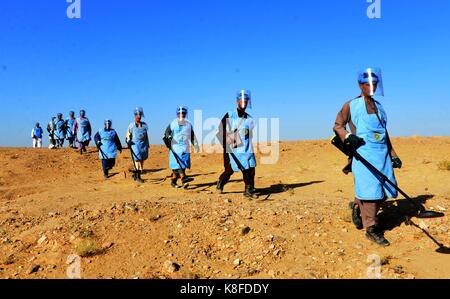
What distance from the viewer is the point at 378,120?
200 inches

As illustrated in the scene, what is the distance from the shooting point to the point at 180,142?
397 inches

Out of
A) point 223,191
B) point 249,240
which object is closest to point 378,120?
point 249,240

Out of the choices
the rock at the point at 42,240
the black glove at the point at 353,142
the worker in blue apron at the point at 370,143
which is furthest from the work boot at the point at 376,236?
the rock at the point at 42,240

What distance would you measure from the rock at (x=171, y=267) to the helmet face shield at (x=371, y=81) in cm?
309

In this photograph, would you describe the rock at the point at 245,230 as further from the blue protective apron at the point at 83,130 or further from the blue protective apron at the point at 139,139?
the blue protective apron at the point at 83,130

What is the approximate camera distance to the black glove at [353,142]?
4.93 meters

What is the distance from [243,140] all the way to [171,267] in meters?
3.87

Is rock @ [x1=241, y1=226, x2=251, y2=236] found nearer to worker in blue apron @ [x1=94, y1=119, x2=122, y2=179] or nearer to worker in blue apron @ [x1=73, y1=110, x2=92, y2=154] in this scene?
worker in blue apron @ [x1=94, y1=119, x2=122, y2=179]

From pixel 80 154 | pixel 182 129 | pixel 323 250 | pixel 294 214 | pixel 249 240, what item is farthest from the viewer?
pixel 80 154

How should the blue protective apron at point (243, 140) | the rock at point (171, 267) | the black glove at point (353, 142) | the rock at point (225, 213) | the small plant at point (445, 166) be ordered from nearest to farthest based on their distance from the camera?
1. the rock at point (171, 267)
2. the black glove at point (353, 142)
3. the rock at point (225, 213)
4. the blue protective apron at point (243, 140)
5. the small plant at point (445, 166)

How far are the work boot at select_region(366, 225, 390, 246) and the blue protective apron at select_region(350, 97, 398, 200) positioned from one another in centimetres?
42
